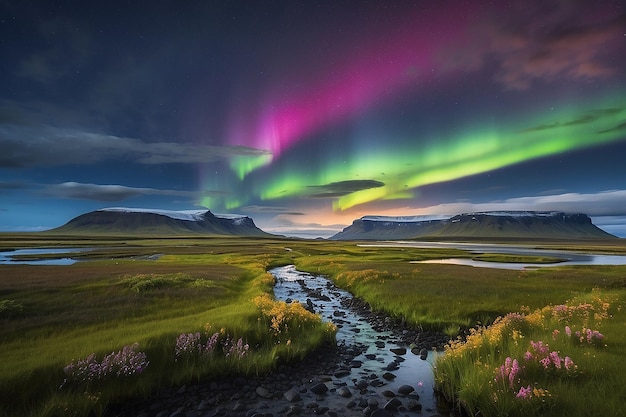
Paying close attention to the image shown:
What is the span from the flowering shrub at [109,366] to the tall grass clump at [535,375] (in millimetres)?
11068

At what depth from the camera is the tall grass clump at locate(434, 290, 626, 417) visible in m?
8.38

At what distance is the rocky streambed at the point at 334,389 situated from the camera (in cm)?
1095

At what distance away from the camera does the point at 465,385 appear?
10680mm

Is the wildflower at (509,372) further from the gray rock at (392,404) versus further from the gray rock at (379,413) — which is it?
the gray rock at (379,413)

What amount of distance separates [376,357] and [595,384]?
29.4 feet

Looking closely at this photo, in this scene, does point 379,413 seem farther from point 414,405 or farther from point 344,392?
point 344,392

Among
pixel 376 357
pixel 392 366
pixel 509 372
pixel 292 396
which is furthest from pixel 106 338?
pixel 509 372

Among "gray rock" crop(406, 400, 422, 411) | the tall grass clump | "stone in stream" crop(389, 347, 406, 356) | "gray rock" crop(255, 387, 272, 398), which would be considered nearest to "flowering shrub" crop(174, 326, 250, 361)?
"gray rock" crop(255, 387, 272, 398)

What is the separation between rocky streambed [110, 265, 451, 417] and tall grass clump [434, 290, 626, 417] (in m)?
1.28

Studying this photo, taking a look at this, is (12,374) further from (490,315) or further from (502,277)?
(502,277)

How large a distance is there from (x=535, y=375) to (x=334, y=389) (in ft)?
22.1

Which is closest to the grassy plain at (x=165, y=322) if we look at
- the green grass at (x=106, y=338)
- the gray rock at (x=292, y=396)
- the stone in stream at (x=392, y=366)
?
the green grass at (x=106, y=338)

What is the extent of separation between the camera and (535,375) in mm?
9953

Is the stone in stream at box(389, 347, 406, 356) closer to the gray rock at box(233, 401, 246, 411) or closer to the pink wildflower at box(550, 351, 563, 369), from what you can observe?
the pink wildflower at box(550, 351, 563, 369)
